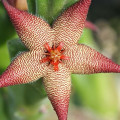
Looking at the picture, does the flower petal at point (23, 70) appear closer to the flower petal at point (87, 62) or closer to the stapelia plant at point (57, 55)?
the stapelia plant at point (57, 55)

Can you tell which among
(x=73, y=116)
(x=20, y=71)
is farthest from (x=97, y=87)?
(x=20, y=71)

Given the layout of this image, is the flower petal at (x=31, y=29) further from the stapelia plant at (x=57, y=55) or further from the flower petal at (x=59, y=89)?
the flower petal at (x=59, y=89)

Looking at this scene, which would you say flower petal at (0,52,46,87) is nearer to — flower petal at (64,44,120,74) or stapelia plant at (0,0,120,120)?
stapelia plant at (0,0,120,120)

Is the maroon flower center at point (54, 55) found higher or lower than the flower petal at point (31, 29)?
lower


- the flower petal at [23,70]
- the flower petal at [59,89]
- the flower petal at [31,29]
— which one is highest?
the flower petal at [31,29]

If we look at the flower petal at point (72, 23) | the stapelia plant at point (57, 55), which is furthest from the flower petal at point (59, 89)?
the flower petal at point (72, 23)

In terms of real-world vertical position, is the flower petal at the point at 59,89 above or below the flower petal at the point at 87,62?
below

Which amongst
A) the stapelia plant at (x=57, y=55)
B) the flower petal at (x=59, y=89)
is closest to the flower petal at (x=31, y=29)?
the stapelia plant at (x=57, y=55)

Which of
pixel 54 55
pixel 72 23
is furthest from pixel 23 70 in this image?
pixel 72 23
